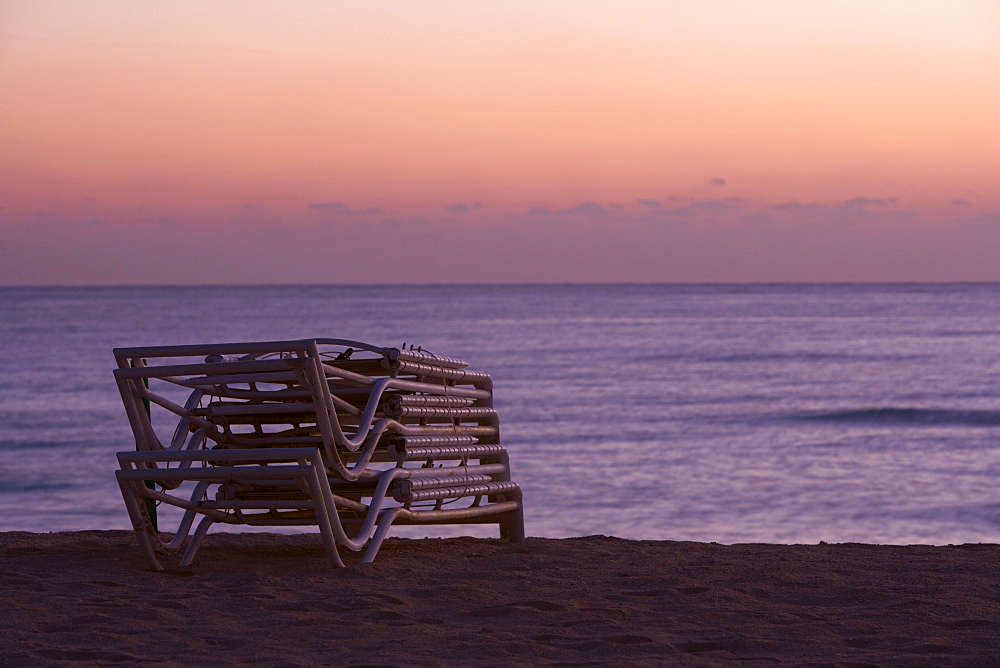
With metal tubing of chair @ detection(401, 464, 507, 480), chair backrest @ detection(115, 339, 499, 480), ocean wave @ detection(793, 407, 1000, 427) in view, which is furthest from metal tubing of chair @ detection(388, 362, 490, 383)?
ocean wave @ detection(793, 407, 1000, 427)

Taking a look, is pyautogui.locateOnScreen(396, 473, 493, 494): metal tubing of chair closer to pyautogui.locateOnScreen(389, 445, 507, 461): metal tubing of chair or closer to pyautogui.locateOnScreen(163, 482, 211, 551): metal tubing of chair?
pyautogui.locateOnScreen(389, 445, 507, 461): metal tubing of chair

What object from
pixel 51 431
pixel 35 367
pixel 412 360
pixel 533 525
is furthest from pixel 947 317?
pixel 412 360

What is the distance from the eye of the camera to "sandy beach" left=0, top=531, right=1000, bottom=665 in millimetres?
3713

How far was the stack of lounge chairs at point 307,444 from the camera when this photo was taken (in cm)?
507

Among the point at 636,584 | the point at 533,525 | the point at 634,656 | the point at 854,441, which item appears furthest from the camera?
the point at 854,441

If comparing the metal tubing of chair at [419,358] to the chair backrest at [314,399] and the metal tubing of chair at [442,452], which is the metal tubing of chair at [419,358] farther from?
the metal tubing of chair at [442,452]

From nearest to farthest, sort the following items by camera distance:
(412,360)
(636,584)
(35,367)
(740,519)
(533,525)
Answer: (636,584) < (412,360) < (533,525) < (740,519) < (35,367)

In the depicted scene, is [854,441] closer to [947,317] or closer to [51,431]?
[51,431]

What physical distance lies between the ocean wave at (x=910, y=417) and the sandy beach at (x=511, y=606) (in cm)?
1605

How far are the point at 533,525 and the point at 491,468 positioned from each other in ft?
12.1

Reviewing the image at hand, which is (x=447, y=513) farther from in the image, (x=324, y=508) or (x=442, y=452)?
(x=324, y=508)

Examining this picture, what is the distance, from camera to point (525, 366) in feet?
115

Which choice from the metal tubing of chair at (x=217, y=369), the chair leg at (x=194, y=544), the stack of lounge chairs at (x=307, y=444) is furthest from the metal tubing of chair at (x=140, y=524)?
the metal tubing of chair at (x=217, y=369)

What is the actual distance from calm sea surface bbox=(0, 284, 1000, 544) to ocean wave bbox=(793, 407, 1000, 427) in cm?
9
